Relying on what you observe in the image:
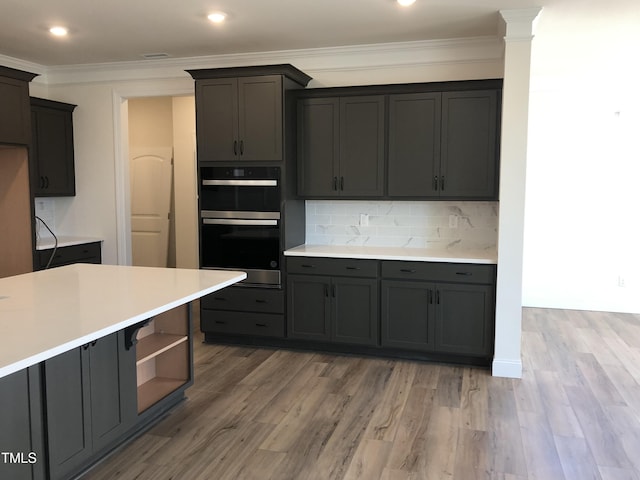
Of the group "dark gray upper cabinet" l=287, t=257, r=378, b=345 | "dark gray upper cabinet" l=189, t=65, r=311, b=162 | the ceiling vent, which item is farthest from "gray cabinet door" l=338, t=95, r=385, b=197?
the ceiling vent

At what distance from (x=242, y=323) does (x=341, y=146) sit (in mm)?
1728

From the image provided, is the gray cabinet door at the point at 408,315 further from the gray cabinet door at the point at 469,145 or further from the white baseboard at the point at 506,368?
the gray cabinet door at the point at 469,145

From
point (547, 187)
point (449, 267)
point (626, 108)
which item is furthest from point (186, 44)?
point (626, 108)

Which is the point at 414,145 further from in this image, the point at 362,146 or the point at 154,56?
the point at 154,56

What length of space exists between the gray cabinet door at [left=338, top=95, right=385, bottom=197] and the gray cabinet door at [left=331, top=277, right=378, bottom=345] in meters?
0.77

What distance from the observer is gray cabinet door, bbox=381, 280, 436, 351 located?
4.47 m

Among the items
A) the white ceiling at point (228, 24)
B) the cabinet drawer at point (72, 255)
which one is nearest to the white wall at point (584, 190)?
the white ceiling at point (228, 24)

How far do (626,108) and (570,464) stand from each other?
4568 mm

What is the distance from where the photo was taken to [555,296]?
6.52 metres

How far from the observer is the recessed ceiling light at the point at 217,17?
13.2ft

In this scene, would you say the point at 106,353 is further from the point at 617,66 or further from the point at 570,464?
the point at 617,66

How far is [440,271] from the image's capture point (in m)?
4.40

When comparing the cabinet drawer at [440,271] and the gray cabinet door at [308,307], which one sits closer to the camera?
the cabinet drawer at [440,271]

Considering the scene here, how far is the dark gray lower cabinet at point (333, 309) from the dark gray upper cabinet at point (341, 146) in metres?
0.76
